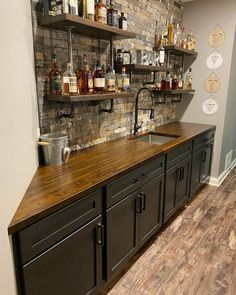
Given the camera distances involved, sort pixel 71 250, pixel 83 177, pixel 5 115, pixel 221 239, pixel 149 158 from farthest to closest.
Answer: pixel 221 239, pixel 149 158, pixel 83 177, pixel 71 250, pixel 5 115

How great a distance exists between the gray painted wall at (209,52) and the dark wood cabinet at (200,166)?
0.22 meters

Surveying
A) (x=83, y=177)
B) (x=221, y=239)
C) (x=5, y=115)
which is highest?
(x=5, y=115)

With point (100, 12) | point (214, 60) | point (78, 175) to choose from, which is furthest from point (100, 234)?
point (214, 60)

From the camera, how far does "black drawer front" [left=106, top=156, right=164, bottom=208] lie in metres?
1.59

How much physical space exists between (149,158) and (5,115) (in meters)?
1.23

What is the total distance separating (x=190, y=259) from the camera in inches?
84.4

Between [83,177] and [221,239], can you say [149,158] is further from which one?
[221,239]

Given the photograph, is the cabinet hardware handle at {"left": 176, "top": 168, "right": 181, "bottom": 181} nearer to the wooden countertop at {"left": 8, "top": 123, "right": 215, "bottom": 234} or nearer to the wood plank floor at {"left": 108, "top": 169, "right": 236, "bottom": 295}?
the wooden countertop at {"left": 8, "top": 123, "right": 215, "bottom": 234}

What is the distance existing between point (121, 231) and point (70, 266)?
51 cm

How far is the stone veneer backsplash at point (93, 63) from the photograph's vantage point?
5.68 feet

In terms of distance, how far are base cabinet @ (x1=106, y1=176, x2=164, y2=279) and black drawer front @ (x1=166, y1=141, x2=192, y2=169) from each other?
0.22 m

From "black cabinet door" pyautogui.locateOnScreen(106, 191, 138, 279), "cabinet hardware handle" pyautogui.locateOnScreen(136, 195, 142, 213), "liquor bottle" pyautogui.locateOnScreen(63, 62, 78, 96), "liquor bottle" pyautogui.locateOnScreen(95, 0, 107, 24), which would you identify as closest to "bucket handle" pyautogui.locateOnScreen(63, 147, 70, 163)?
"liquor bottle" pyautogui.locateOnScreen(63, 62, 78, 96)

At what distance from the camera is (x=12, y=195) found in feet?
3.39

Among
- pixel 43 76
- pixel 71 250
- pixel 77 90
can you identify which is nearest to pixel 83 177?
pixel 71 250
